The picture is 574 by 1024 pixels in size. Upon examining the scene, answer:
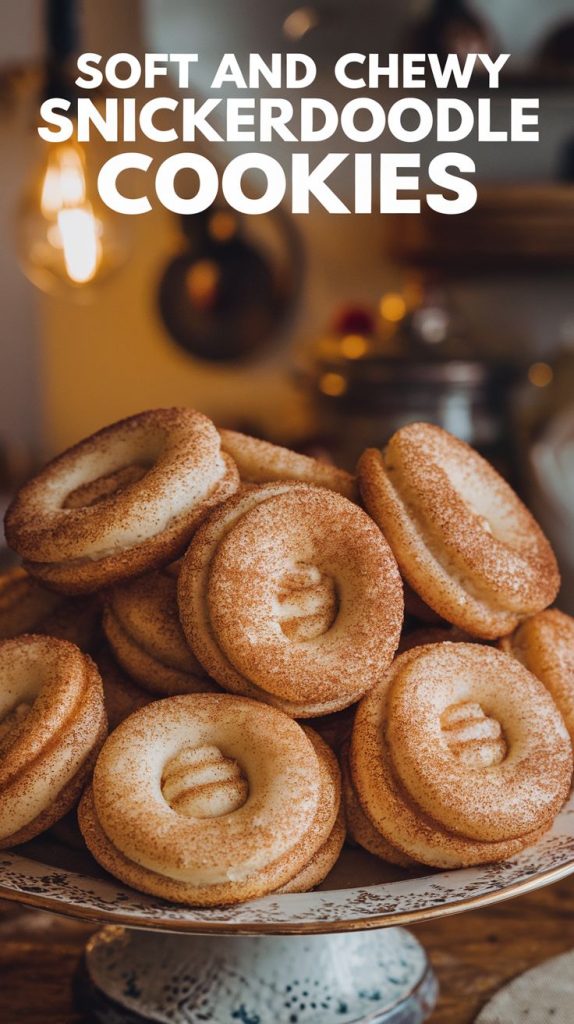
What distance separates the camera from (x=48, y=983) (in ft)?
3.49

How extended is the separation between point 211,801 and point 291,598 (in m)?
0.20

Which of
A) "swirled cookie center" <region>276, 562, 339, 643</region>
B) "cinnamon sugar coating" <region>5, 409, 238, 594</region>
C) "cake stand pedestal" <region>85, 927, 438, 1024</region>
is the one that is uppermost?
"cinnamon sugar coating" <region>5, 409, 238, 594</region>

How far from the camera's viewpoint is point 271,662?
929 millimetres

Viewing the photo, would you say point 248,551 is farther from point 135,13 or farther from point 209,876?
point 135,13

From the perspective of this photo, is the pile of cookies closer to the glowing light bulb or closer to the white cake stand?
the white cake stand

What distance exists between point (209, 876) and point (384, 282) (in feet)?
11.1

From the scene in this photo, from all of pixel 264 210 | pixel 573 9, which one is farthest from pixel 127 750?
pixel 573 9

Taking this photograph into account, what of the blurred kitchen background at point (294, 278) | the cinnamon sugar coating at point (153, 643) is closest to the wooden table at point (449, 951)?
the cinnamon sugar coating at point (153, 643)

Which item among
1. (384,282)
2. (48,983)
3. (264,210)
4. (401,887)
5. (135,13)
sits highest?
(135,13)

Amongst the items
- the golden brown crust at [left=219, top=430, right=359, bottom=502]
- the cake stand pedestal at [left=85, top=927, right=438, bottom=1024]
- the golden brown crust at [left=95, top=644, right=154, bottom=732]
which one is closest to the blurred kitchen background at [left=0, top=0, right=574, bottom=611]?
the golden brown crust at [left=219, top=430, right=359, bottom=502]

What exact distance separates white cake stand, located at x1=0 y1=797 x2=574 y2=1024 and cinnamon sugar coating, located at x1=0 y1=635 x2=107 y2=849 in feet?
0.14

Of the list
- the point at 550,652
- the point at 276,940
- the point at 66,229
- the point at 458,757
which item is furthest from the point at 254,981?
the point at 66,229

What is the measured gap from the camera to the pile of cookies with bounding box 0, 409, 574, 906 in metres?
0.88

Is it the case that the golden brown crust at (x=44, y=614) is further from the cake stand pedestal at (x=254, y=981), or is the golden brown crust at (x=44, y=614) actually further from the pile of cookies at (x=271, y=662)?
the cake stand pedestal at (x=254, y=981)
